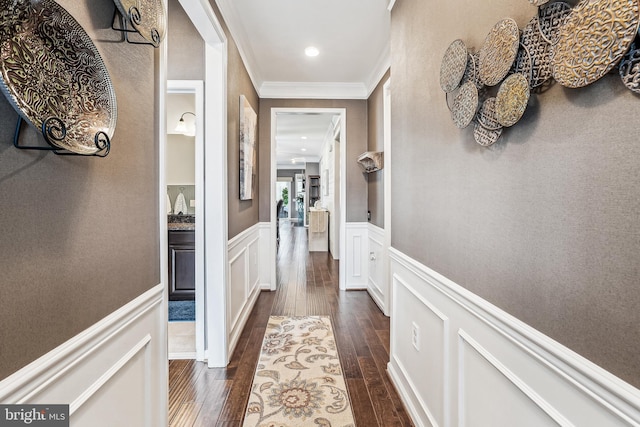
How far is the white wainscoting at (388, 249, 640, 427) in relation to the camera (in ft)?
2.11

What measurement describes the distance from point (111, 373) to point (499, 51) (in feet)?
5.05

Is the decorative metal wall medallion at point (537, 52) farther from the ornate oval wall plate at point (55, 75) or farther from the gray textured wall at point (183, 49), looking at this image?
the gray textured wall at point (183, 49)

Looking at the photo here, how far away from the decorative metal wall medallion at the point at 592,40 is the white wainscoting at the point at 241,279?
216 cm

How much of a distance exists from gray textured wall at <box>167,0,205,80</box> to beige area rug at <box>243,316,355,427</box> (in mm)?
2198

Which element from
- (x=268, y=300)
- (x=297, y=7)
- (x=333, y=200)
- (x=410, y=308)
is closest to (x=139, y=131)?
(x=410, y=308)

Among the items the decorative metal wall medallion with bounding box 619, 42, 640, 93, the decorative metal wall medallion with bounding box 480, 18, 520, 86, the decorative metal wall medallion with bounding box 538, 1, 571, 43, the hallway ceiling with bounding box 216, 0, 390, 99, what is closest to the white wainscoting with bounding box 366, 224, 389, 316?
the hallway ceiling with bounding box 216, 0, 390, 99

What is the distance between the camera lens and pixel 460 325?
3.90 ft

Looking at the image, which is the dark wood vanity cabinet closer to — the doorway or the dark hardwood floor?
the doorway

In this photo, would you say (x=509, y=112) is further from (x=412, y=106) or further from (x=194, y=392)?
(x=194, y=392)

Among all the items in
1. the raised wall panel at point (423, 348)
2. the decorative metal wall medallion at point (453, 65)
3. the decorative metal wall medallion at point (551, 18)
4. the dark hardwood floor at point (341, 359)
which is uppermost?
the decorative metal wall medallion at point (453, 65)

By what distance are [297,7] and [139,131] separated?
5.81 ft

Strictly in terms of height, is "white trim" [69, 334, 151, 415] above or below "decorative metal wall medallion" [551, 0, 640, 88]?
below

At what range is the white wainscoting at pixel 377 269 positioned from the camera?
10.5 feet

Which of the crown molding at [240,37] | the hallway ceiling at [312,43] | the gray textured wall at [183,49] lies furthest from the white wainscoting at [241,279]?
the hallway ceiling at [312,43]
